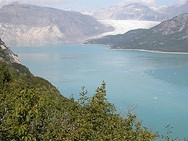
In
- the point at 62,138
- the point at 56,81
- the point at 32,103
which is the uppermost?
the point at 32,103

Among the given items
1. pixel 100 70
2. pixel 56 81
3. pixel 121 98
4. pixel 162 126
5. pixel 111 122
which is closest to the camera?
pixel 111 122

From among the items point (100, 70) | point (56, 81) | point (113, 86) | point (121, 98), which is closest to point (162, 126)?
point (121, 98)

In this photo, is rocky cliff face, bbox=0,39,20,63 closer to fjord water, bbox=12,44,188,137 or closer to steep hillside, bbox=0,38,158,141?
fjord water, bbox=12,44,188,137

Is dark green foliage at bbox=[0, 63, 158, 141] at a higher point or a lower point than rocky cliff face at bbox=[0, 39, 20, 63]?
higher

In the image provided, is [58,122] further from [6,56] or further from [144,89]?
[144,89]

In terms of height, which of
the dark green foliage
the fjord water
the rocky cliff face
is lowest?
the fjord water

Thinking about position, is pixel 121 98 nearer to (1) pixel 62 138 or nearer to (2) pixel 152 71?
(2) pixel 152 71

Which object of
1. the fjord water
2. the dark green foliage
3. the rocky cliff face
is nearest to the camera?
the dark green foliage

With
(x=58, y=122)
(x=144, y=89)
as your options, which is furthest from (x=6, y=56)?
(x=58, y=122)

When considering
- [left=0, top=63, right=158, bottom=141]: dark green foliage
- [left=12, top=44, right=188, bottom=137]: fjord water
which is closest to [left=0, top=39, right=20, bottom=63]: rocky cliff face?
[left=12, top=44, right=188, bottom=137]: fjord water

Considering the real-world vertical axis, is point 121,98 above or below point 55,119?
below

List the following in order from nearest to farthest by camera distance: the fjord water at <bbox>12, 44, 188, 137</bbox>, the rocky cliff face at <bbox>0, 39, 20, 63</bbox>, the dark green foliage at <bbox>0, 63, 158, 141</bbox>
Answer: the dark green foliage at <bbox>0, 63, 158, 141</bbox> < the fjord water at <bbox>12, 44, 188, 137</bbox> < the rocky cliff face at <bbox>0, 39, 20, 63</bbox>
